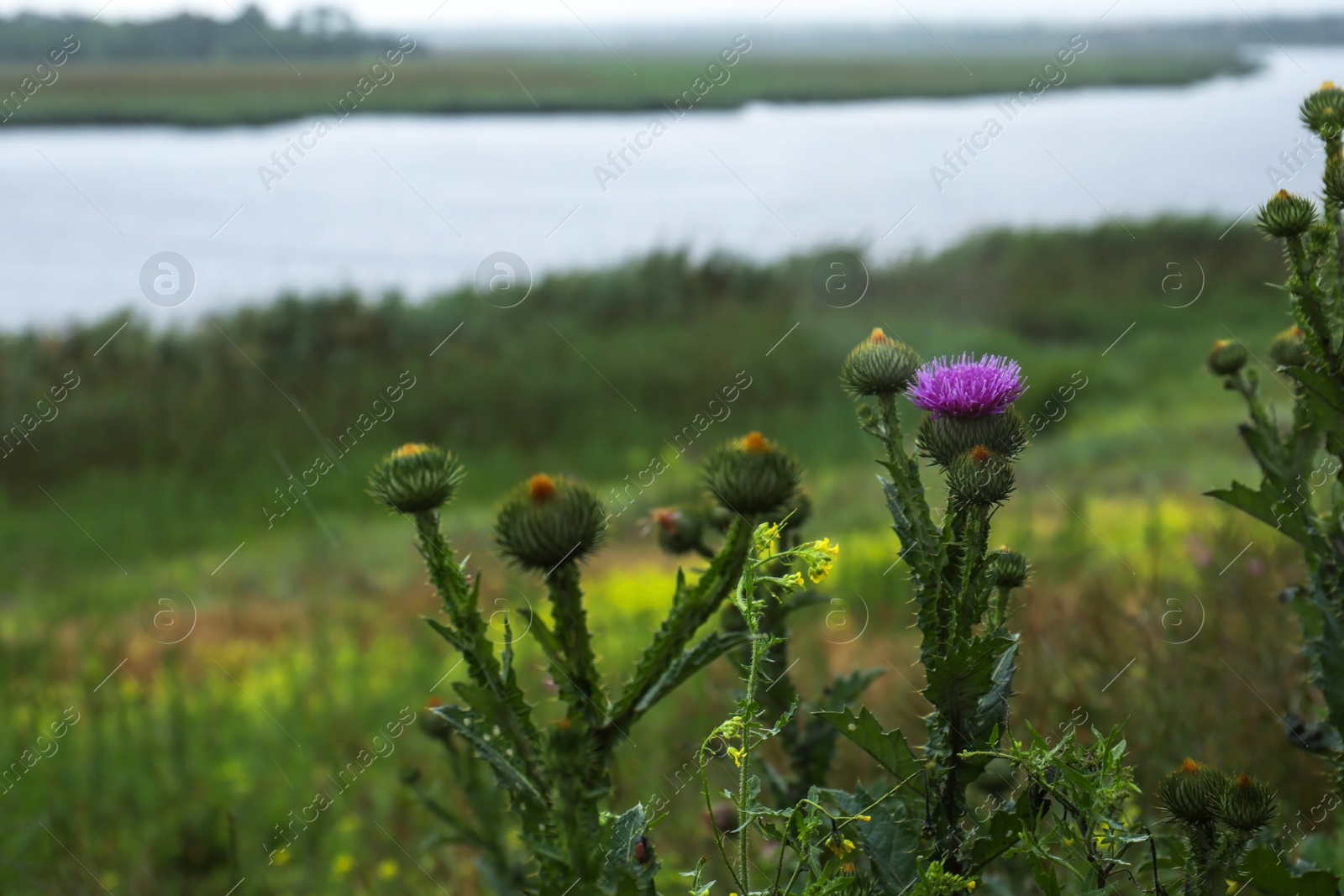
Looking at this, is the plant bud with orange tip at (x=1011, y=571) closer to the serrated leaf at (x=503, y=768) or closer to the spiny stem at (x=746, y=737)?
the spiny stem at (x=746, y=737)

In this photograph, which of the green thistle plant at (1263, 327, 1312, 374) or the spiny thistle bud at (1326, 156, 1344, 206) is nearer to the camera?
the spiny thistle bud at (1326, 156, 1344, 206)

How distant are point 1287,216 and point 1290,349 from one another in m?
0.55

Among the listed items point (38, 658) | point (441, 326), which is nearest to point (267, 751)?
point (38, 658)

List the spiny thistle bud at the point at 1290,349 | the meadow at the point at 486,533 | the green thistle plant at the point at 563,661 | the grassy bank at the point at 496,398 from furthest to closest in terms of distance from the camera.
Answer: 1. the grassy bank at the point at 496,398
2. the meadow at the point at 486,533
3. the spiny thistle bud at the point at 1290,349
4. the green thistle plant at the point at 563,661

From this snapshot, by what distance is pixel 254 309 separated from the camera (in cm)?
1822

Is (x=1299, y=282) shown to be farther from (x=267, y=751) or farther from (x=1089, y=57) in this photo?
(x=1089, y=57)

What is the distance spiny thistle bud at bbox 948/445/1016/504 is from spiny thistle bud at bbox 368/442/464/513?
31.7 inches

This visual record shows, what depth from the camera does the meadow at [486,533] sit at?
12.5ft

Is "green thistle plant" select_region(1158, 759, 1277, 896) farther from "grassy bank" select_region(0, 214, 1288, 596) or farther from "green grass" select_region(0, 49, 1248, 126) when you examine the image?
"green grass" select_region(0, 49, 1248, 126)

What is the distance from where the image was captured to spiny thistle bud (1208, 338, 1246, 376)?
2326mm

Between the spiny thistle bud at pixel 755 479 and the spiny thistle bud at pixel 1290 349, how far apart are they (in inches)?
43.4

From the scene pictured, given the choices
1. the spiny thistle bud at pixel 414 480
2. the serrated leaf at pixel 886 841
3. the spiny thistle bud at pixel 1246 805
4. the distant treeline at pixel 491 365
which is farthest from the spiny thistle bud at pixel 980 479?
the distant treeline at pixel 491 365

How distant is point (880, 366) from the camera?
5.45 feet

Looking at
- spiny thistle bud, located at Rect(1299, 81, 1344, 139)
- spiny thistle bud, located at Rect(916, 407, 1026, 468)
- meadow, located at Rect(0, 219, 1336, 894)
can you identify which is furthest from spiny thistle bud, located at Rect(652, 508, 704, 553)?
spiny thistle bud, located at Rect(1299, 81, 1344, 139)
